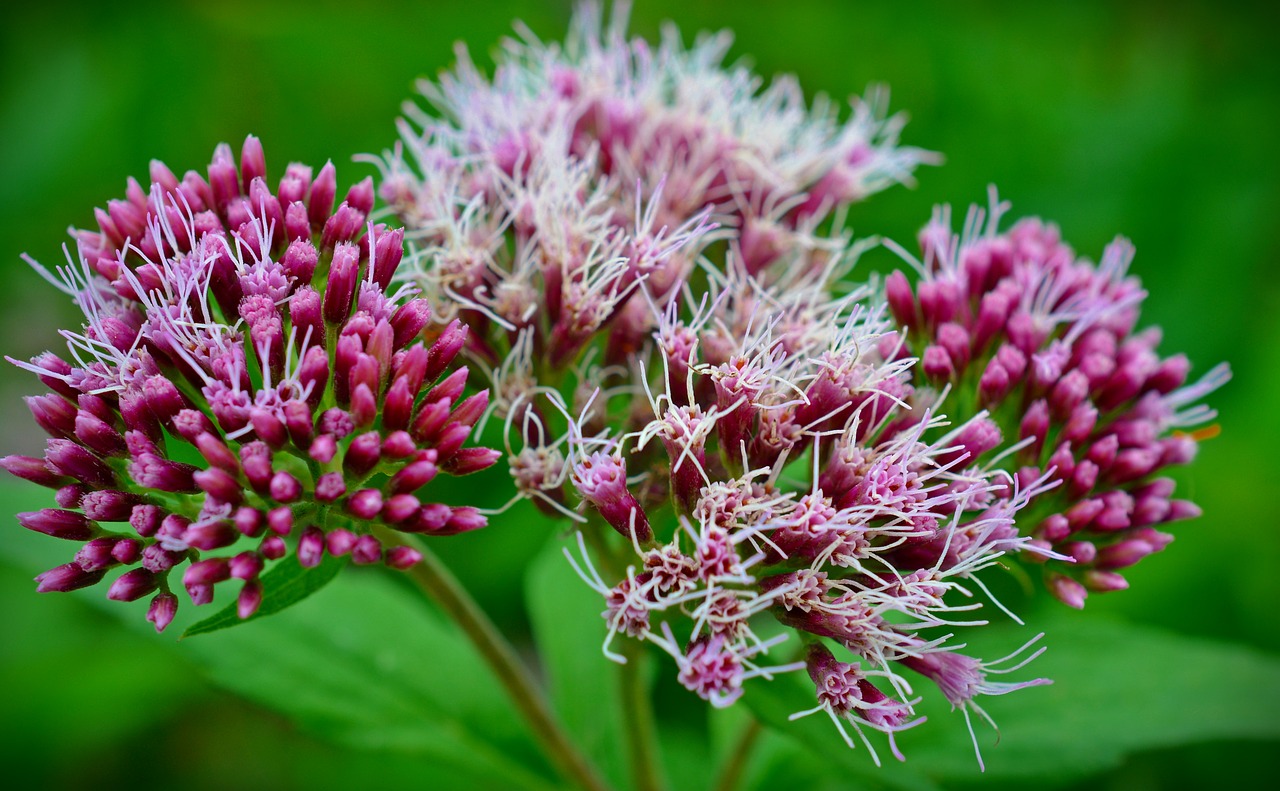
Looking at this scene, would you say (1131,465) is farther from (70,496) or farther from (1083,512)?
(70,496)

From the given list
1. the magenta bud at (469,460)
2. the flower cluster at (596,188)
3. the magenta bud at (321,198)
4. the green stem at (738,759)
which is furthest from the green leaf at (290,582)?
the green stem at (738,759)

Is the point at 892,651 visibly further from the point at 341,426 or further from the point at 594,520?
the point at 341,426

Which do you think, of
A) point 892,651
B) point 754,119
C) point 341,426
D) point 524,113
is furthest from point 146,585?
point 754,119

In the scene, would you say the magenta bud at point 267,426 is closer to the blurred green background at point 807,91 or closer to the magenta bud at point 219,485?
the magenta bud at point 219,485

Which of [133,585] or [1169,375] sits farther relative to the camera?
[1169,375]

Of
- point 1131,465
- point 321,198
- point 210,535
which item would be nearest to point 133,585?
point 210,535

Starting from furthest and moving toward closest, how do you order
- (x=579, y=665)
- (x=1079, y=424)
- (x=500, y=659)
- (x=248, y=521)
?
1. (x=579, y=665)
2. (x=500, y=659)
3. (x=1079, y=424)
4. (x=248, y=521)
